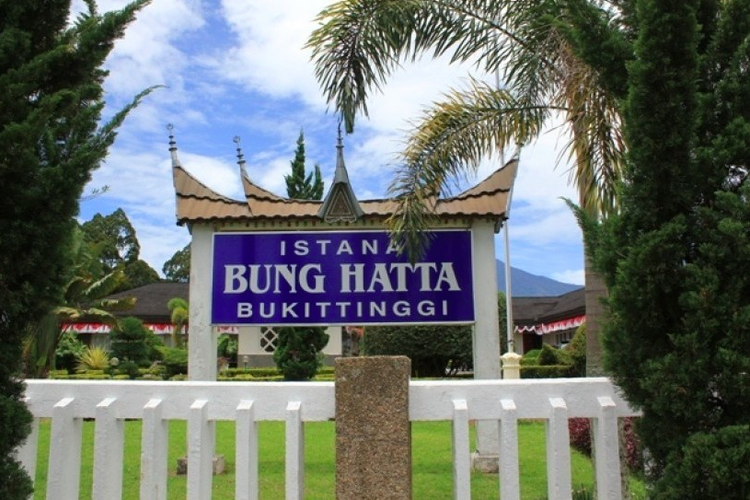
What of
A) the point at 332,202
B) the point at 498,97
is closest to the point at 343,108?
the point at 332,202

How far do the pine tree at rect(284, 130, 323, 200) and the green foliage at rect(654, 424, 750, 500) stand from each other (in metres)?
26.3

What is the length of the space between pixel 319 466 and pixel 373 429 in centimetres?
521

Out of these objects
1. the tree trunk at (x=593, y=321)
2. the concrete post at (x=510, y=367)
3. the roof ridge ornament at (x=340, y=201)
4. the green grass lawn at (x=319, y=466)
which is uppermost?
the roof ridge ornament at (x=340, y=201)

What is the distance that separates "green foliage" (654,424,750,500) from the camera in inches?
108

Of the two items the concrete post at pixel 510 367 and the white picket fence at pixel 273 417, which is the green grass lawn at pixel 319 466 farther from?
the white picket fence at pixel 273 417

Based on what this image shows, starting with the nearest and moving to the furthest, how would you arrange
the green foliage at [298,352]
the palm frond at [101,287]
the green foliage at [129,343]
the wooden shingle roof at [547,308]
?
the green foliage at [298,352] < the palm frond at [101,287] < the green foliage at [129,343] < the wooden shingle roof at [547,308]

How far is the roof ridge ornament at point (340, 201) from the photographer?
6840 mm

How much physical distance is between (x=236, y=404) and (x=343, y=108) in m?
4.61

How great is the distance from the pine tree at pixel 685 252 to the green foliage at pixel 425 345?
21.4 m

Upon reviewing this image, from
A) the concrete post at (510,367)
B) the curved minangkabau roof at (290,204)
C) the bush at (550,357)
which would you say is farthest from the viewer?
the bush at (550,357)

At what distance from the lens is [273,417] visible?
3318 millimetres

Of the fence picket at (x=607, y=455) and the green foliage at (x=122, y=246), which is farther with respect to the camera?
the green foliage at (x=122, y=246)

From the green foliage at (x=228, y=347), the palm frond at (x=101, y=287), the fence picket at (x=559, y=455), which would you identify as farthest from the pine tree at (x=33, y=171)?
the green foliage at (x=228, y=347)

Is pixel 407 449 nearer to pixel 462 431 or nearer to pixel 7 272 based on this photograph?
pixel 462 431
